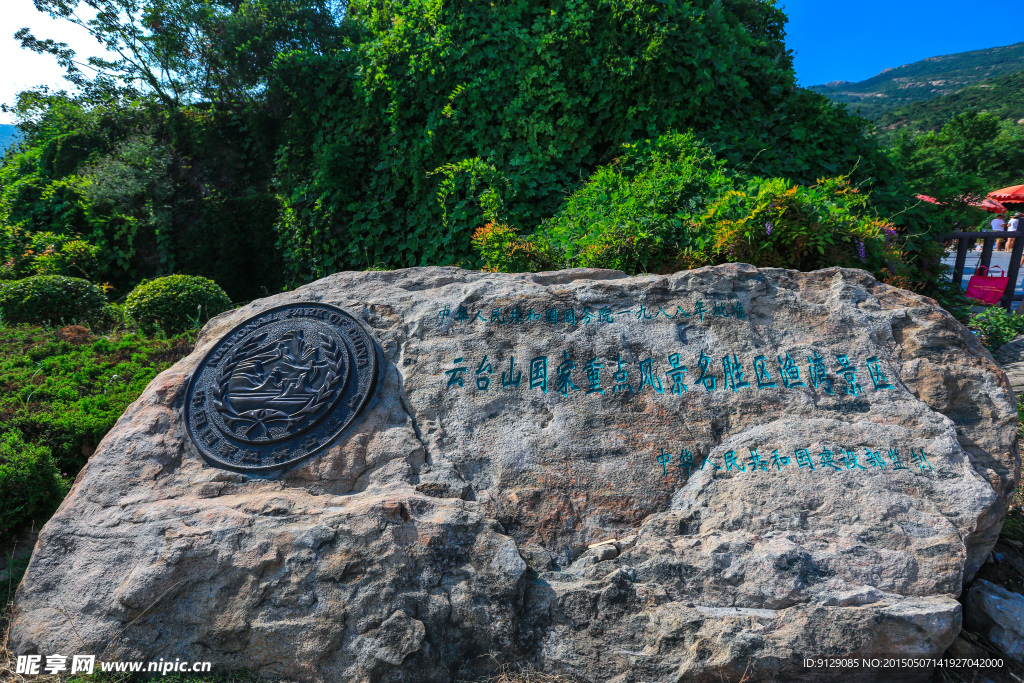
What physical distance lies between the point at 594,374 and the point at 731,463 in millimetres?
790

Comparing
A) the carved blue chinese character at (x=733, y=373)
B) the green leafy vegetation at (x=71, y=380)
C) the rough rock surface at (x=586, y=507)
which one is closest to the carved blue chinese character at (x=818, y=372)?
the rough rock surface at (x=586, y=507)

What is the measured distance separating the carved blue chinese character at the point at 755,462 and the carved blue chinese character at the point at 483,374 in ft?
4.38

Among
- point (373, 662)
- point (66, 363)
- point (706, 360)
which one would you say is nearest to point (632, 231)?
point (706, 360)

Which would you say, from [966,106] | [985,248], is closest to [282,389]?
[985,248]

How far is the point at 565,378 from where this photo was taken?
3.07 m

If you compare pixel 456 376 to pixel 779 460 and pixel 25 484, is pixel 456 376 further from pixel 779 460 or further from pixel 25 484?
pixel 25 484

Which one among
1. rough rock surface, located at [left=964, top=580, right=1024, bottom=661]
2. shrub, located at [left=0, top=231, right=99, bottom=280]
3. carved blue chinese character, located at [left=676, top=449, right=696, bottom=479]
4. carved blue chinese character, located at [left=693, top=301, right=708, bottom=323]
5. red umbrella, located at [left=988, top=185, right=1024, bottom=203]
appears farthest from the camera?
red umbrella, located at [left=988, top=185, right=1024, bottom=203]

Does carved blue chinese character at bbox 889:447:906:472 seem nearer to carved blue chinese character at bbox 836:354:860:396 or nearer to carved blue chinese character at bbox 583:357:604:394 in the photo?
carved blue chinese character at bbox 836:354:860:396

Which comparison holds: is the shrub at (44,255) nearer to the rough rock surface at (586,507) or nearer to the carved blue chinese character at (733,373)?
the rough rock surface at (586,507)

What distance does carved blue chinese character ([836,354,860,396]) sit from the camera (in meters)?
2.98

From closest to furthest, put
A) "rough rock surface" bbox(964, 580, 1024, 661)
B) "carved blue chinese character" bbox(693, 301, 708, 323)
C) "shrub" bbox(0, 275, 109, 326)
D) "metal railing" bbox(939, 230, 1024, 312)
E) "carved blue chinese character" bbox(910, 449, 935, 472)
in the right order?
"rough rock surface" bbox(964, 580, 1024, 661), "carved blue chinese character" bbox(910, 449, 935, 472), "carved blue chinese character" bbox(693, 301, 708, 323), "shrub" bbox(0, 275, 109, 326), "metal railing" bbox(939, 230, 1024, 312)

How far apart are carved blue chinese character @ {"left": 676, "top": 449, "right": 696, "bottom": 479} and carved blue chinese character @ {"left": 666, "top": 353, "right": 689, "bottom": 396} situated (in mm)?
322

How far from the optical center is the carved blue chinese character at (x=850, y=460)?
268 cm

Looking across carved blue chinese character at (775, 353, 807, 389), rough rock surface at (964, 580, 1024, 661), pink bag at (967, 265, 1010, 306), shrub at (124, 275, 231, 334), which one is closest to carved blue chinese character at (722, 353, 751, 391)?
carved blue chinese character at (775, 353, 807, 389)
